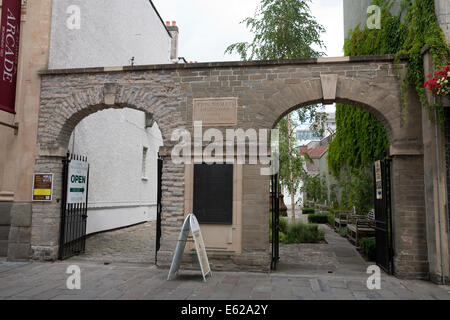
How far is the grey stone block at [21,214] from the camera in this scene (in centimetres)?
834

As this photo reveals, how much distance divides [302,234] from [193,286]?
6.47 meters

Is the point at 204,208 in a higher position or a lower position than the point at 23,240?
higher

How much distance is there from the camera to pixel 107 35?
13492mm

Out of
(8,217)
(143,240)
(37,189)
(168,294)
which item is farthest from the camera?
(143,240)

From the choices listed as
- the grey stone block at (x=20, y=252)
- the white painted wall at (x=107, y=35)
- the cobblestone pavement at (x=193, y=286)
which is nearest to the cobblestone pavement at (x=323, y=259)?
the cobblestone pavement at (x=193, y=286)

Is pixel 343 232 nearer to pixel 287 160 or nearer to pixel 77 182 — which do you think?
pixel 287 160

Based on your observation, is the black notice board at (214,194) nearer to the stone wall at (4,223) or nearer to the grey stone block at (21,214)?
the grey stone block at (21,214)

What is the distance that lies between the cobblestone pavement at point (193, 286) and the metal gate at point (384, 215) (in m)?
0.52

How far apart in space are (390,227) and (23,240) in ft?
25.8

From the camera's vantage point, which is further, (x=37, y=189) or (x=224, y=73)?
(x=37, y=189)

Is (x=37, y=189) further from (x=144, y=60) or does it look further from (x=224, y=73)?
(x=144, y=60)

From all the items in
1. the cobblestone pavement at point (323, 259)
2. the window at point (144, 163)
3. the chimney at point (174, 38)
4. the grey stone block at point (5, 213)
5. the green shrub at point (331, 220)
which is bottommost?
the cobblestone pavement at point (323, 259)

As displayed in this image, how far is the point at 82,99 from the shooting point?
836 cm

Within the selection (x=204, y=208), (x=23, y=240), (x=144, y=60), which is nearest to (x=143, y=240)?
(x=23, y=240)
